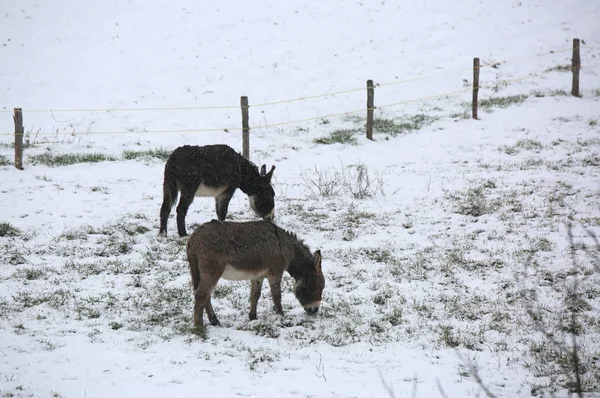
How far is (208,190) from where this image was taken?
10422 mm

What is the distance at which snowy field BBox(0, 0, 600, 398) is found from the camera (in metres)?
6.10

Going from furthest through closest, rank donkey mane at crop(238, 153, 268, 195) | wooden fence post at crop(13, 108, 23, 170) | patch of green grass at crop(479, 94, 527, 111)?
patch of green grass at crop(479, 94, 527, 111)
wooden fence post at crop(13, 108, 23, 170)
donkey mane at crop(238, 153, 268, 195)

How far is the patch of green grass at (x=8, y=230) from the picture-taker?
10.1 m

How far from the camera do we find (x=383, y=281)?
8461mm

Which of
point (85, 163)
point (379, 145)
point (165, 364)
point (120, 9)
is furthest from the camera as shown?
point (120, 9)

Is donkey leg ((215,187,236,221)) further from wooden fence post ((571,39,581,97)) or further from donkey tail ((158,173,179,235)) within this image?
wooden fence post ((571,39,581,97))

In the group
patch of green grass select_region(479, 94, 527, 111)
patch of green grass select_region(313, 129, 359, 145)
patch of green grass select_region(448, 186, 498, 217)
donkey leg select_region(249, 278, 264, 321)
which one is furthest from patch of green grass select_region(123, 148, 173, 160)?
patch of green grass select_region(479, 94, 527, 111)

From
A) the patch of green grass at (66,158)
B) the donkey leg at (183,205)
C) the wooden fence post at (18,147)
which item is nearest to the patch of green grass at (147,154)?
the patch of green grass at (66,158)

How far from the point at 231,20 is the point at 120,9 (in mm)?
5157

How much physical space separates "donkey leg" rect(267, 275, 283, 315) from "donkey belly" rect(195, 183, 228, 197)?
356 centimetres

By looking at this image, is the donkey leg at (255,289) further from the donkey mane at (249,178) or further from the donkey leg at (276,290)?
the donkey mane at (249,178)

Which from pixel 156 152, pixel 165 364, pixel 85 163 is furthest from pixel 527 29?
pixel 165 364

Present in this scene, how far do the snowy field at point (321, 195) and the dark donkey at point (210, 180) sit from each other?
0.70 m

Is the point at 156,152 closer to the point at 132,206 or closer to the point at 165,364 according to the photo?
the point at 132,206
